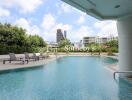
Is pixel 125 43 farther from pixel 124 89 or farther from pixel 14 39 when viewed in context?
pixel 14 39

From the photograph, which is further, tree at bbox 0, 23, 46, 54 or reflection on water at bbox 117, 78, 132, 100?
tree at bbox 0, 23, 46, 54

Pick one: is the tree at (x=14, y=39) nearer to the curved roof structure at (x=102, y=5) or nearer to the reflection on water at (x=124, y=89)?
the reflection on water at (x=124, y=89)

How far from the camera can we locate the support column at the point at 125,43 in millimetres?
11875

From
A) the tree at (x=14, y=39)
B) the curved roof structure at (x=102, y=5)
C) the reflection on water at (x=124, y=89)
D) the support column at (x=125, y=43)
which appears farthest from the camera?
the tree at (x=14, y=39)

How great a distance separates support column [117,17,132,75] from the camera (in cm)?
1188

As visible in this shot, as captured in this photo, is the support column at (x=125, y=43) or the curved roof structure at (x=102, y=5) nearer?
the curved roof structure at (x=102, y=5)

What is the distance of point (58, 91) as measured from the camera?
940cm

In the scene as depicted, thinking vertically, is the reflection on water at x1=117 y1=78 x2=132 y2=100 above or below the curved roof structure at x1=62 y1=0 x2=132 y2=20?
below

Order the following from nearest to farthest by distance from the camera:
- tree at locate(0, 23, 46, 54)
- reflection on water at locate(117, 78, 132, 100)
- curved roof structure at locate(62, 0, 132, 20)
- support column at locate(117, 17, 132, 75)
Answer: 1. reflection on water at locate(117, 78, 132, 100)
2. curved roof structure at locate(62, 0, 132, 20)
3. support column at locate(117, 17, 132, 75)
4. tree at locate(0, 23, 46, 54)

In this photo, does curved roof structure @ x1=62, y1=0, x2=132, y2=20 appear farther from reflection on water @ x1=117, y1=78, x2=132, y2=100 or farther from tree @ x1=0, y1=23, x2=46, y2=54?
tree @ x1=0, y1=23, x2=46, y2=54

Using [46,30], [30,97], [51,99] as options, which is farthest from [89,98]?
[46,30]

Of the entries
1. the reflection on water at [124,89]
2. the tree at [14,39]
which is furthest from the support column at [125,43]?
the tree at [14,39]

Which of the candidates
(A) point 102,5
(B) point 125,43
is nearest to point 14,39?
(B) point 125,43

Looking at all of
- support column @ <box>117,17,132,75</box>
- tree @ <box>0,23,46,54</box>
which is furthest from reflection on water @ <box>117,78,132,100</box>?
tree @ <box>0,23,46,54</box>
